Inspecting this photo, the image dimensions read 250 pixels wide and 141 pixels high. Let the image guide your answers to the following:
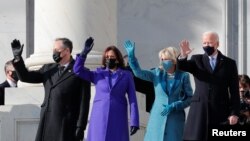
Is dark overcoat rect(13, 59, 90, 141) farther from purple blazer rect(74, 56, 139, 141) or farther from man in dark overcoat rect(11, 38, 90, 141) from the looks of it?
purple blazer rect(74, 56, 139, 141)

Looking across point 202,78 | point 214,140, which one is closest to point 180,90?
point 202,78

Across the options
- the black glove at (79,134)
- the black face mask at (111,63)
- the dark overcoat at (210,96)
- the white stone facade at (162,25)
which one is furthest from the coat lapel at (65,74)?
the white stone facade at (162,25)

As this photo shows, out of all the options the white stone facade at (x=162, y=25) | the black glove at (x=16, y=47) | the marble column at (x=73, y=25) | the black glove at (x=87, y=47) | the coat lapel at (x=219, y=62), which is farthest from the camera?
the white stone facade at (x=162, y=25)

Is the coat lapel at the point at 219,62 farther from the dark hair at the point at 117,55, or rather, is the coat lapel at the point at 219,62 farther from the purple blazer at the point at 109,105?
the dark hair at the point at 117,55

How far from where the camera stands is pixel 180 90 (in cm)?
1842

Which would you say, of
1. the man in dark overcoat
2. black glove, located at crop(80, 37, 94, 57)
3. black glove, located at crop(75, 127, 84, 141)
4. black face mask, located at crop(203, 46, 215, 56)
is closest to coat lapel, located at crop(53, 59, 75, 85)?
the man in dark overcoat

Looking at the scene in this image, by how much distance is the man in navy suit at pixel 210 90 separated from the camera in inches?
702

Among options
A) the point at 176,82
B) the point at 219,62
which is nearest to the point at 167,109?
the point at 176,82

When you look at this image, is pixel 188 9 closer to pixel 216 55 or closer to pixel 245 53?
pixel 245 53

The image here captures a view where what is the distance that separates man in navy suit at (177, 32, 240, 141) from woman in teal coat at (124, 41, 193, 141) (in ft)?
0.97

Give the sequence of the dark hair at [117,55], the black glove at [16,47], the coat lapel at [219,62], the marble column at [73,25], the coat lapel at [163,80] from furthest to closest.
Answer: the marble column at [73,25] → the coat lapel at [163,80] → the black glove at [16,47] → the coat lapel at [219,62] → the dark hair at [117,55]

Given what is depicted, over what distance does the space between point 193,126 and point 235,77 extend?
1.01m

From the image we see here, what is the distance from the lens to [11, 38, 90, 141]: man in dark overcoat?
58.5 feet

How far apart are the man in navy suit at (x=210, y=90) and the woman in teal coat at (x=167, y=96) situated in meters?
0.30
